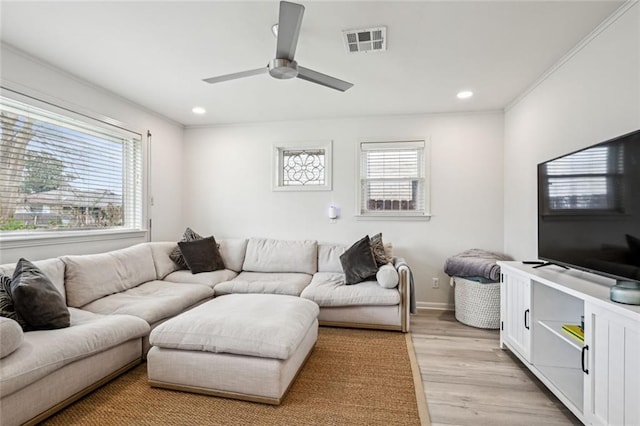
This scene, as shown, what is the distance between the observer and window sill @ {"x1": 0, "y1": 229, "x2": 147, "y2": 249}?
2490 mm

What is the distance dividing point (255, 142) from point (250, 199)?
849 millimetres

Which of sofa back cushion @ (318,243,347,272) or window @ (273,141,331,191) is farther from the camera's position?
window @ (273,141,331,191)

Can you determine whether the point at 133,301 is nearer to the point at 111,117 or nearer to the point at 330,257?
the point at 111,117

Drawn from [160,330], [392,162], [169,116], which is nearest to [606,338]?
[160,330]

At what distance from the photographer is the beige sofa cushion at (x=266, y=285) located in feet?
11.0

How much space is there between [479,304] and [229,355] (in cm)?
266

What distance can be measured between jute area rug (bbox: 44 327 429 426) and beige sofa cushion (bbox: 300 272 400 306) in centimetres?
75

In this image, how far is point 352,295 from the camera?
3.21m

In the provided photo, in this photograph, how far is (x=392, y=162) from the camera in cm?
419

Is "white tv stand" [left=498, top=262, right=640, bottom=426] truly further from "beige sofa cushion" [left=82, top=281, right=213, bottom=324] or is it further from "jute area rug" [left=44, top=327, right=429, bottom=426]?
"beige sofa cushion" [left=82, top=281, right=213, bottom=324]

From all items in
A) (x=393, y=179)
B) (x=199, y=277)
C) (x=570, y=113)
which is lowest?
(x=199, y=277)

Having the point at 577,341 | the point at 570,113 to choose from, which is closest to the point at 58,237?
the point at 577,341

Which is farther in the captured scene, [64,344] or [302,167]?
[302,167]

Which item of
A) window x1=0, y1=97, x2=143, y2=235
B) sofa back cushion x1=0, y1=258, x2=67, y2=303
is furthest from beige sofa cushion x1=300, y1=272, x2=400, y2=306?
window x1=0, y1=97, x2=143, y2=235
